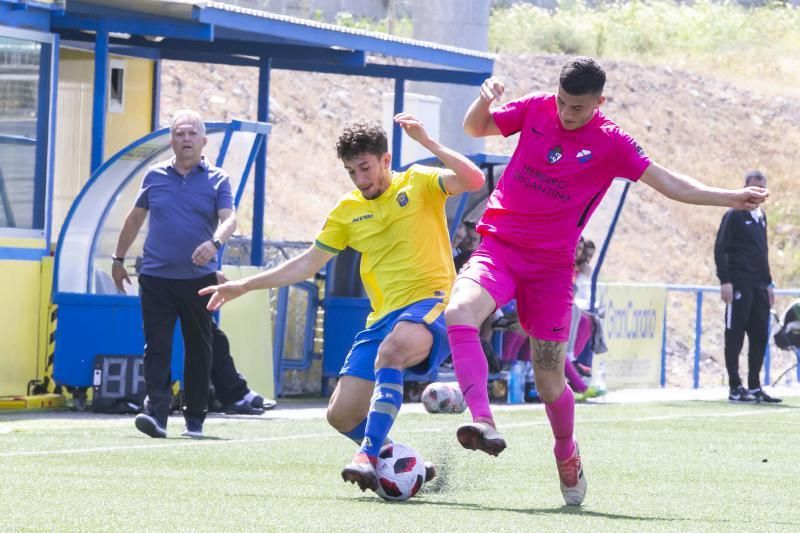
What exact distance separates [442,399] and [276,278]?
3.14ft

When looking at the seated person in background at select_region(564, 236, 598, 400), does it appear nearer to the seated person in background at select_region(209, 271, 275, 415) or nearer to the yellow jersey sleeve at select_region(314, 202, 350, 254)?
the seated person in background at select_region(209, 271, 275, 415)

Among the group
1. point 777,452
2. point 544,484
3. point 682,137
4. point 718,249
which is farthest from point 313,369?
point 682,137

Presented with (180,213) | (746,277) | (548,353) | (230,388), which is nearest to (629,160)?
(548,353)

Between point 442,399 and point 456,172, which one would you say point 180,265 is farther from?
point 456,172

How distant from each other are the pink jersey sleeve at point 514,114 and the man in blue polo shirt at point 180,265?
3604 mm

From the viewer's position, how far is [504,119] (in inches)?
328

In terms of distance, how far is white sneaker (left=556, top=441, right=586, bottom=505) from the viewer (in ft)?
26.6

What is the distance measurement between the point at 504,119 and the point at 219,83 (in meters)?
32.4

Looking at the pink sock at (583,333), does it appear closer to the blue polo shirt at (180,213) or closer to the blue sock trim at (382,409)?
the blue polo shirt at (180,213)

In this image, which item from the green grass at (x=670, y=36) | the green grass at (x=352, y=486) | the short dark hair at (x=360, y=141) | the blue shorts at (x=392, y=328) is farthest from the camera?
the green grass at (x=670, y=36)

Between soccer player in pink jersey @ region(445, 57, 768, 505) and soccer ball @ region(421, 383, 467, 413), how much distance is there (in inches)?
22.1

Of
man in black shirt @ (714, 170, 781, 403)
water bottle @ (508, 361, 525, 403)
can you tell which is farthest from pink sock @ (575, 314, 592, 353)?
man in black shirt @ (714, 170, 781, 403)

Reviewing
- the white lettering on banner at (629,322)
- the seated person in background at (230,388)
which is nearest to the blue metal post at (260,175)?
the seated person in background at (230,388)

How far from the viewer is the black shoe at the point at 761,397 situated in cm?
1802
